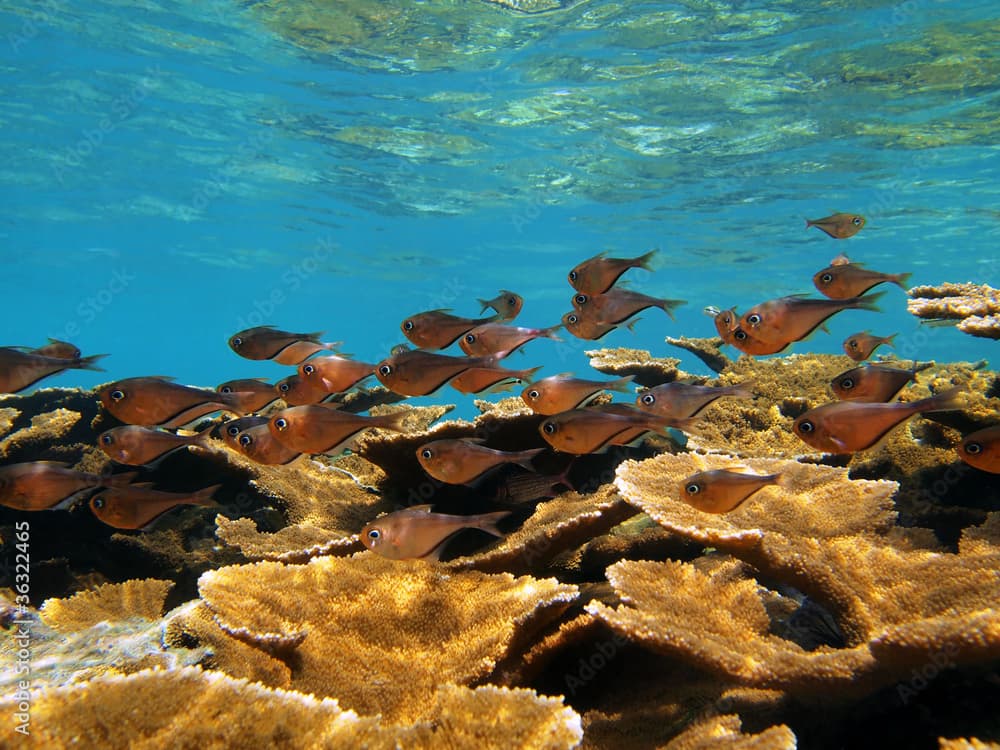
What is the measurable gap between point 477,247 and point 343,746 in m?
37.7

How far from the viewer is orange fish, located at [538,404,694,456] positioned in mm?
3209

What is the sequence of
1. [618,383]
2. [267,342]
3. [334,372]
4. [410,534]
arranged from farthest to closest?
[267,342]
[334,372]
[618,383]
[410,534]

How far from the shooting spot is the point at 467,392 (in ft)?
12.8

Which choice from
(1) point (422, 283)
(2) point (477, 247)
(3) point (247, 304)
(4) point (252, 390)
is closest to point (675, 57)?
(4) point (252, 390)

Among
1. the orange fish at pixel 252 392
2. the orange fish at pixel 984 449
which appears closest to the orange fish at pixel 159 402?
the orange fish at pixel 252 392

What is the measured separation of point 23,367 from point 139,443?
2.77 feet

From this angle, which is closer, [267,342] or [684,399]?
[684,399]

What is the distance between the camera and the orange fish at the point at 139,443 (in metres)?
3.64

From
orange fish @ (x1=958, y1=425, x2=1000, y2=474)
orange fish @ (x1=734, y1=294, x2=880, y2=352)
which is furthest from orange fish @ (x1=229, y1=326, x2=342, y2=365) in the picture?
orange fish @ (x1=958, y1=425, x2=1000, y2=474)

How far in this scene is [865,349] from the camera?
16.7 feet

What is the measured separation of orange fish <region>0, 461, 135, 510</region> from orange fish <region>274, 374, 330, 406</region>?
1089 mm

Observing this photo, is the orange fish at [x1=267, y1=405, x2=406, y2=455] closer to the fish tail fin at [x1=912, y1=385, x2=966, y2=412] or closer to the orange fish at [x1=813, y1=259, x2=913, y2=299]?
the fish tail fin at [x1=912, y1=385, x2=966, y2=412]

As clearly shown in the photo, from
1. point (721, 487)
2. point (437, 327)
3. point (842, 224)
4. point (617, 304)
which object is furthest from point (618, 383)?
point (842, 224)

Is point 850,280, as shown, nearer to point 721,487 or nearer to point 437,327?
point 721,487
